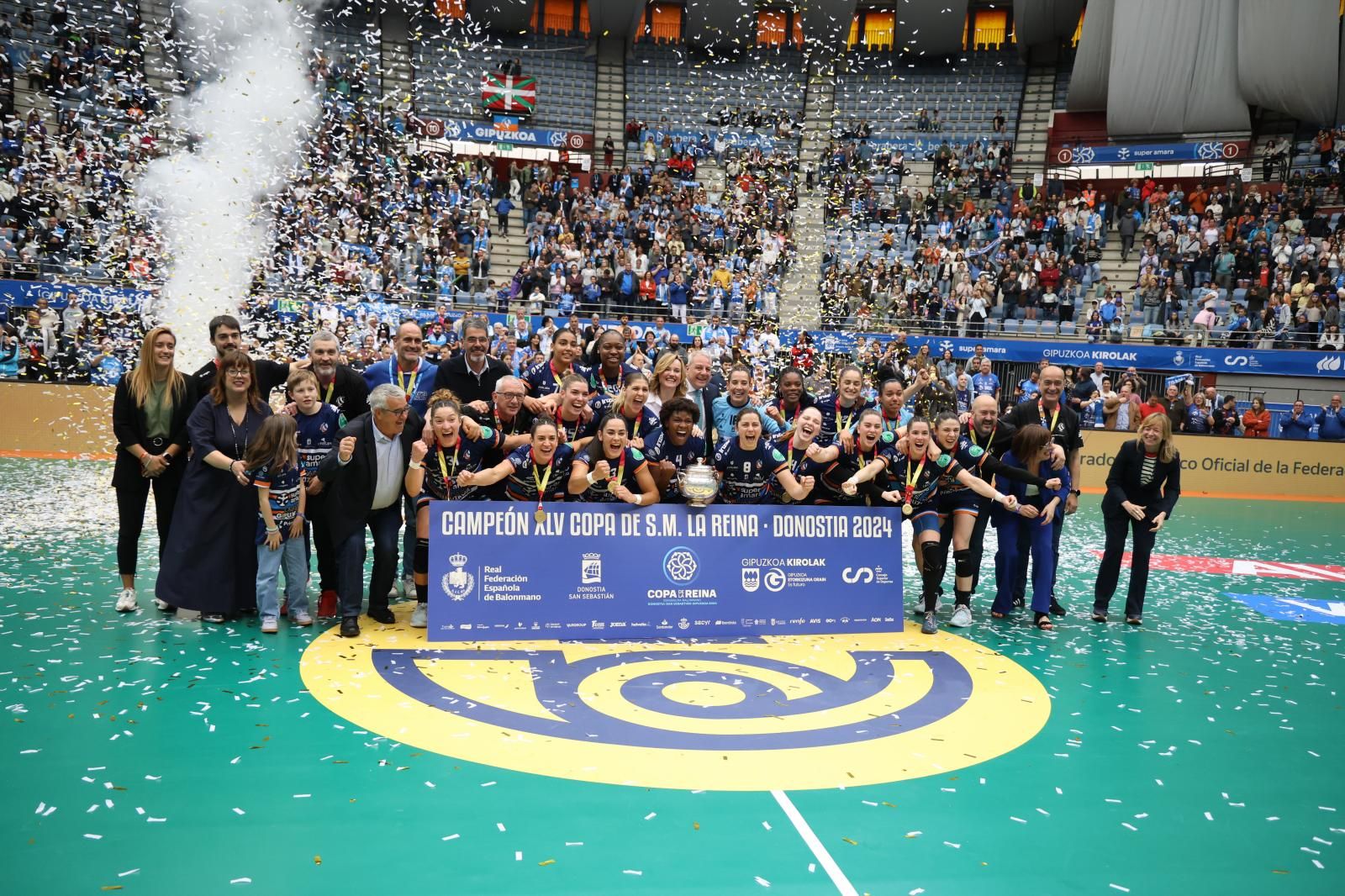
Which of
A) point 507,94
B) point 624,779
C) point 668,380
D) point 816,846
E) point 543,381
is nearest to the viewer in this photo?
point 816,846

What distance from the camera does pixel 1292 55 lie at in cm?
2589

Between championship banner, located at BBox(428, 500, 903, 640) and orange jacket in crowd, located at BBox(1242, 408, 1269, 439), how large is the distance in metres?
15.0

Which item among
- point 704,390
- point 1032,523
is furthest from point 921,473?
point 704,390

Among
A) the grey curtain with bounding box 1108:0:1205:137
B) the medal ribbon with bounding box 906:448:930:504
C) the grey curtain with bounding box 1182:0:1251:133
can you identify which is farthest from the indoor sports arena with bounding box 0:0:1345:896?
the grey curtain with bounding box 1108:0:1205:137

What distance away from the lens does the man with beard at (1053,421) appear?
754cm

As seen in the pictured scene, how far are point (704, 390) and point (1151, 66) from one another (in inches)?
1062

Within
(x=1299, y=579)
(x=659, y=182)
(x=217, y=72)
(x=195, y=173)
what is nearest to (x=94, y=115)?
(x=217, y=72)

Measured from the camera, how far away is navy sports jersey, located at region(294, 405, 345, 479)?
254 inches

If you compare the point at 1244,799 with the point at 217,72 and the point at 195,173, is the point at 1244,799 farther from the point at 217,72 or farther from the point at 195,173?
the point at 217,72

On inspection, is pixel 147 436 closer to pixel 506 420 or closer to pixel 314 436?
pixel 314 436

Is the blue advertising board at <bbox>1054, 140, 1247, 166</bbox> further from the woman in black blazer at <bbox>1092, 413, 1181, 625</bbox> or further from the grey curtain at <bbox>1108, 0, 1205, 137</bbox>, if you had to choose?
the woman in black blazer at <bbox>1092, 413, 1181, 625</bbox>

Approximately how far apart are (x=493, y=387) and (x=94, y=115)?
19.4 meters

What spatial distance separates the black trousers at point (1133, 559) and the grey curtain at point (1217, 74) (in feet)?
84.7

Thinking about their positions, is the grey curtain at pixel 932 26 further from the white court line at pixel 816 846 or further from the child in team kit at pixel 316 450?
the white court line at pixel 816 846
